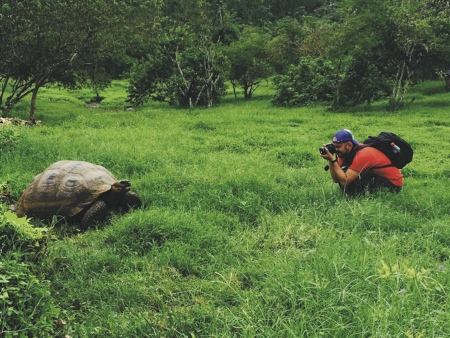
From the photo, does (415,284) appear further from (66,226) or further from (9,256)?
(66,226)

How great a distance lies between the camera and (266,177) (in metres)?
5.92

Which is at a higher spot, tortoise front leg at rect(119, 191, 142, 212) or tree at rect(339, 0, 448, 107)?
tree at rect(339, 0, 448, 107)

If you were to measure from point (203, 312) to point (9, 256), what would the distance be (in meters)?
1.78

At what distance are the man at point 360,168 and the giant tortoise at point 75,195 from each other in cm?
329

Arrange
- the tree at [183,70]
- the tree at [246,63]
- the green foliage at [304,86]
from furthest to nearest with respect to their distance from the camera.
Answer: the tree at [246,63] < the tree at [183,70] < the green foliage at [304,86]

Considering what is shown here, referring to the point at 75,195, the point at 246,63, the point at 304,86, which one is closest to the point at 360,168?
the point at 75,195

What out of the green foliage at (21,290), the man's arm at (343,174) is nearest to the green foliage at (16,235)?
the green foliage at (21,290)

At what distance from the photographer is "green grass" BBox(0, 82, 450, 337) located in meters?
2.37

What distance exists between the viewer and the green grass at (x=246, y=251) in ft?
7.77

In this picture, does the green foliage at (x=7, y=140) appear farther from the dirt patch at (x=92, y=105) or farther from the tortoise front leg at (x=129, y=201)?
the dirt patch at (x=92, y=105)

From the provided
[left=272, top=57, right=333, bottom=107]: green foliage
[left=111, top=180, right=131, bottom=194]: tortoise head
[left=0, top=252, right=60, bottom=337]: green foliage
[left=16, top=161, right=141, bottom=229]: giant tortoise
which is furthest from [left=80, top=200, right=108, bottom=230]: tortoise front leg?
[left=272, top=57, right=333, bottom=107]: green foliage

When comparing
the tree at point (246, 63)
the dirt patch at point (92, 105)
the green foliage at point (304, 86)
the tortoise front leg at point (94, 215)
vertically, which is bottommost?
the tortoise front leg at point (94, 215)

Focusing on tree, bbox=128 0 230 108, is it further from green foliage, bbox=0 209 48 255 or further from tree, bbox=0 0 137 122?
green foliage, bbox=0 209 48 255

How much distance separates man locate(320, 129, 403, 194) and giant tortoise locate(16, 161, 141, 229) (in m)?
3.29
